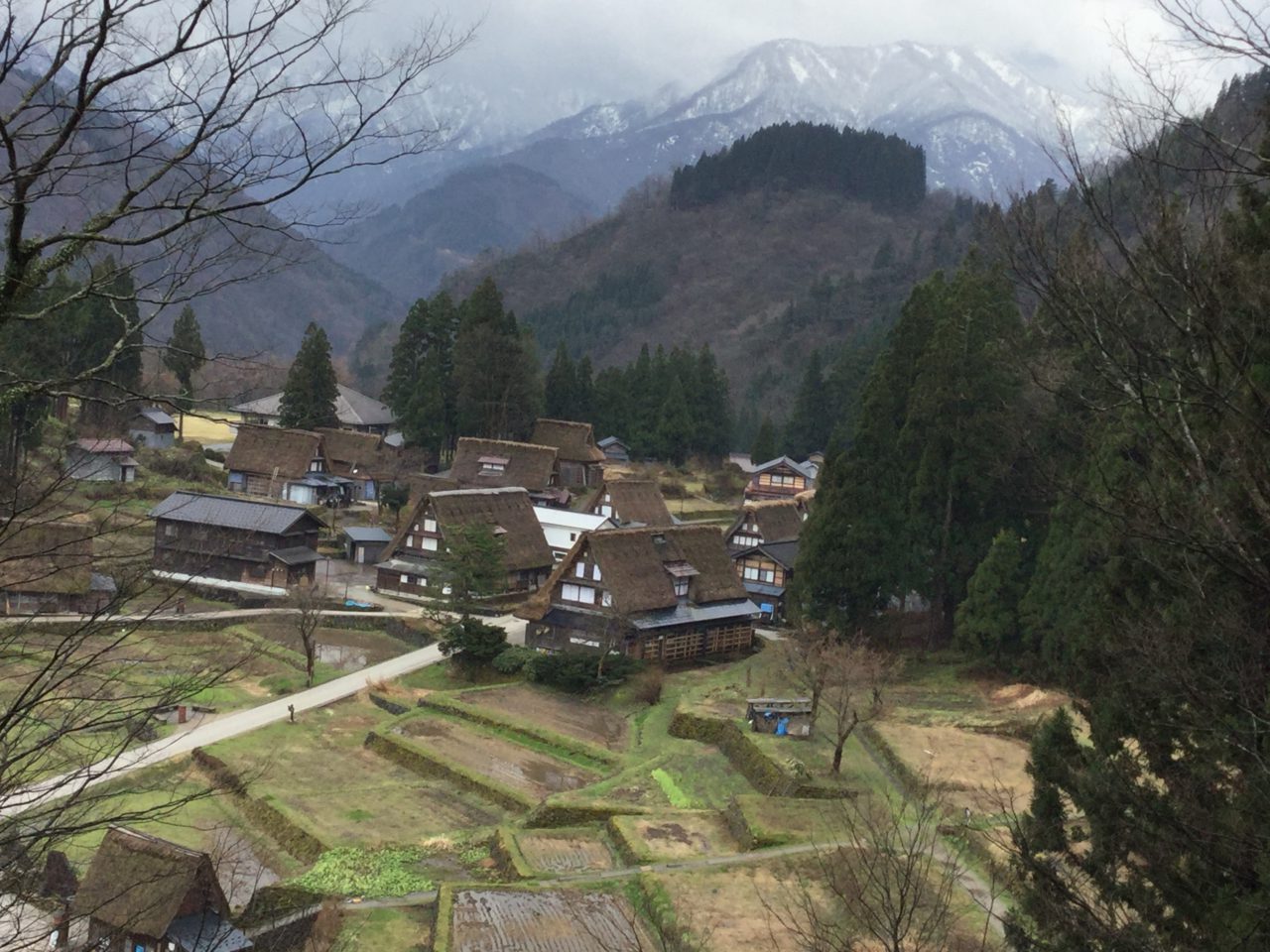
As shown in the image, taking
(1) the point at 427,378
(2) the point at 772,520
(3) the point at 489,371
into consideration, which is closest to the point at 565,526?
(2) the point at 772,520

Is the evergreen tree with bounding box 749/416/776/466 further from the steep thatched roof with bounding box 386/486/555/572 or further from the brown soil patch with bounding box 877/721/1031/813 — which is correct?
the brown soil patch with bounding box 877/721/1031/813

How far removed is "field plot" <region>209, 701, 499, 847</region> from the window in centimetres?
719

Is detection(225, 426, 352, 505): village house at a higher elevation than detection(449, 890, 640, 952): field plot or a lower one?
higher

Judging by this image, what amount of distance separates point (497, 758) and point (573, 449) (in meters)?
28.4

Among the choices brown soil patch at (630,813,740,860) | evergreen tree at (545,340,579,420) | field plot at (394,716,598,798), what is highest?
evergreen tree at (545,340,579,420)

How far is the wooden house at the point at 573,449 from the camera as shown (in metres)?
49.7

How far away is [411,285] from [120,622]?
17263 cm

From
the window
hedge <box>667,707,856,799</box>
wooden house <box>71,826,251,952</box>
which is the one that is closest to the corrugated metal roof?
the window

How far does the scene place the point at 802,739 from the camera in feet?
72.4

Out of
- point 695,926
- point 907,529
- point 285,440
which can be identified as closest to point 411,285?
point 285,440

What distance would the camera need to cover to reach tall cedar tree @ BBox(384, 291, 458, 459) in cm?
4806

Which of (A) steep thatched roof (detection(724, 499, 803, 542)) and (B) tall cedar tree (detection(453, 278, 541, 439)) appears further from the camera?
(B) tall cedar tree (detection(453, 278, 541, 439))

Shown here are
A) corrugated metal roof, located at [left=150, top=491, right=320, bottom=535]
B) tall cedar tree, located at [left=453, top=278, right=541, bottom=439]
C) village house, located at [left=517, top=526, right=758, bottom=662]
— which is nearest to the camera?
village house, located at [left=517, top=526, right=758, bottom=662]

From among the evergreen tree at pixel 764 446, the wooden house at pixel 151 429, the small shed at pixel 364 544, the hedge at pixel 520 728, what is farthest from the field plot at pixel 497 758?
the evergreen tree at pixel 764 446
